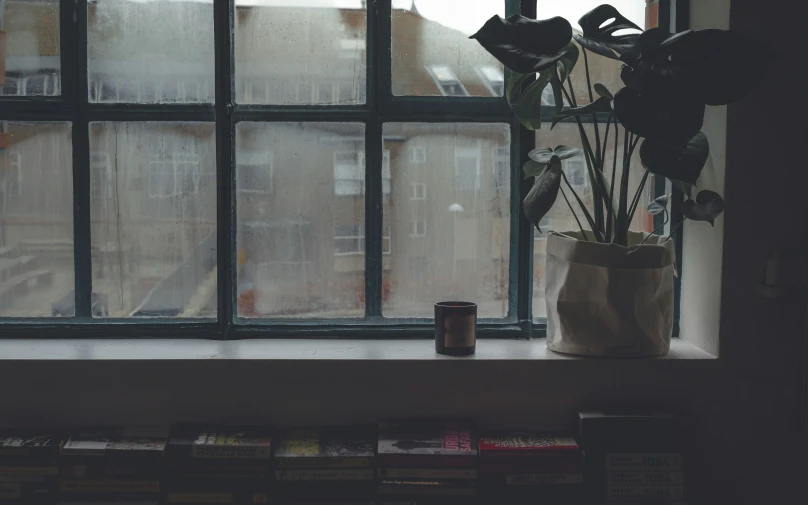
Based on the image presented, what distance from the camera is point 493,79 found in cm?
195

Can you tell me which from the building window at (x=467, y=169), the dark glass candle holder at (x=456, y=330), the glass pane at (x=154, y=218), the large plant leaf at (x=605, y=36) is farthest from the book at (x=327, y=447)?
the large plant leaf at (x=605, y=36)

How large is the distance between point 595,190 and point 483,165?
1.20ft

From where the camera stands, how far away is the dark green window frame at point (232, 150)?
6.31 ft

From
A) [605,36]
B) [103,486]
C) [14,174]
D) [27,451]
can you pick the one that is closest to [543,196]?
[605,36]

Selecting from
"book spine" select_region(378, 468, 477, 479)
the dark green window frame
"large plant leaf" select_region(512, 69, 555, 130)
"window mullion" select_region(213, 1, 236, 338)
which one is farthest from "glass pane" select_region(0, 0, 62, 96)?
"book spine" select_region(378, 468, 477, 479)

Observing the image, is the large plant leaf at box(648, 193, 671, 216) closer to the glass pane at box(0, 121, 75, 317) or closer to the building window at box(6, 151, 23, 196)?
the glass pane at box(0, 121, 75, 317)

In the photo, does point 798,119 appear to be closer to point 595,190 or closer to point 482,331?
point 595,190

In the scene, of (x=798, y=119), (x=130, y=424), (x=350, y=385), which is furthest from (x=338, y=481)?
(x=798, y=119)

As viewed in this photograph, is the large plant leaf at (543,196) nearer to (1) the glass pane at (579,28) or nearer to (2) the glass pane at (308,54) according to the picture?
(1) the glass pane at (579,28)

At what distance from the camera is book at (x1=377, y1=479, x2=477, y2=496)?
1.60 m

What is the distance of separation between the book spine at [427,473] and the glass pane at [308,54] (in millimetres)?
1048

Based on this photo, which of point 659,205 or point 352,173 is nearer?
point 659,205

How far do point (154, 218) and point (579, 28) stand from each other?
1.39m

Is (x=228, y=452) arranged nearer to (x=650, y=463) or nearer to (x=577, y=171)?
(x=650, y=463)
